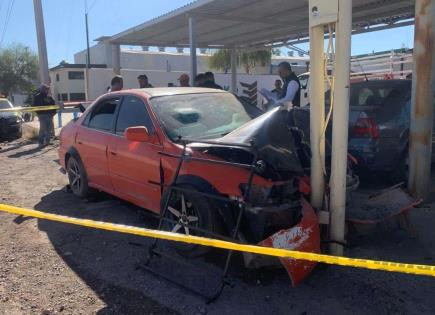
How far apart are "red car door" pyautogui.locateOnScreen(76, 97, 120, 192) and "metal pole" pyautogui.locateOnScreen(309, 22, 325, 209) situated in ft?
8.88

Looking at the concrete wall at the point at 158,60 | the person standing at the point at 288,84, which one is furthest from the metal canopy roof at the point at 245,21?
the concrete wall at the point at 158,60

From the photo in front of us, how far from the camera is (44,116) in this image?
1241 cm

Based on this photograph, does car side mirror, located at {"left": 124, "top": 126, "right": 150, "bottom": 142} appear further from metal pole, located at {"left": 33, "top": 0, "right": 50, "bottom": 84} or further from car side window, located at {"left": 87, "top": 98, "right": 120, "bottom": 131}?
metal pole, located at {"left": 33, "top": 0, "right": 50, "bottom": 84}

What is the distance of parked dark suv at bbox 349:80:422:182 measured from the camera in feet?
20.0

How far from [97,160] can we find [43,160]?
4963mm

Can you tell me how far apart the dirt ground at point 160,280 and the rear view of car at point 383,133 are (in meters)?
0.95

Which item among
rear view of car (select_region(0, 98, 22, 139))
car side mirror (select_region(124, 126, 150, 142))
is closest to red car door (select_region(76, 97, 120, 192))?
car side mirror (select_region(124, 126, 150, 142))

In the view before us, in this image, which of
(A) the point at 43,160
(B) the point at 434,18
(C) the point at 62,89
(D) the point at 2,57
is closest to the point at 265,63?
(C) the point at 62,89

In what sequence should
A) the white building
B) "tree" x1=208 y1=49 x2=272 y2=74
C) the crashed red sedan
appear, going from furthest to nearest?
"tree" x1=208 y1=49 x2=272 y2=74 → the white building → the crashed red sedan

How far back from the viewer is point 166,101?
5109 millimetres

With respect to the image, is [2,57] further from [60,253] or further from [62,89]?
[60,253]

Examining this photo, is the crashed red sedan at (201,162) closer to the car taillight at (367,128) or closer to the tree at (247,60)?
the car taillight at (367,128)

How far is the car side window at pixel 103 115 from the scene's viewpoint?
18.8ft

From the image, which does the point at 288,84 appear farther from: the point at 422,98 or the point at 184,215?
the point at 184,215
